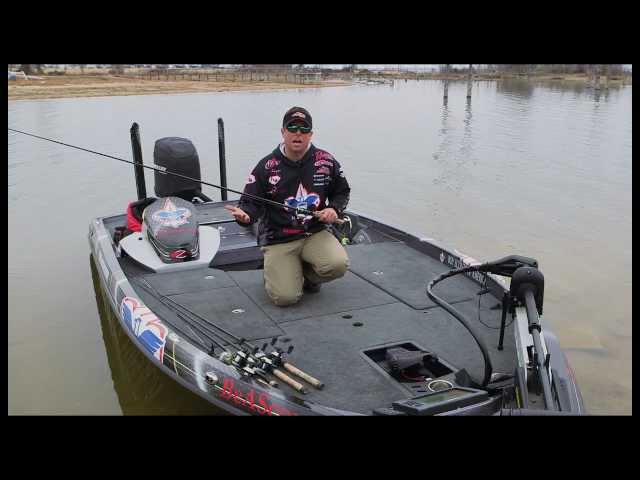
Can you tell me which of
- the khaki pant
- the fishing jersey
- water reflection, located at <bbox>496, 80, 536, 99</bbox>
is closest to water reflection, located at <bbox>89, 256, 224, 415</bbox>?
the khaki pant

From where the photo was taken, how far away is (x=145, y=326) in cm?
424

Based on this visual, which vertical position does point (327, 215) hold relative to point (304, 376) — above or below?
above

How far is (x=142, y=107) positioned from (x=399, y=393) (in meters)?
25.3

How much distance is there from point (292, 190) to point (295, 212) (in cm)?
17

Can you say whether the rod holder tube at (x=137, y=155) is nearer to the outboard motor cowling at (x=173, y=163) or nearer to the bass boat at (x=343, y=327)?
the outboard motor cowling at (x=173, y=163)

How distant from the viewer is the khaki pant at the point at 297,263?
4668 mm

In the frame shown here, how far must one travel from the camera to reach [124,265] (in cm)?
557

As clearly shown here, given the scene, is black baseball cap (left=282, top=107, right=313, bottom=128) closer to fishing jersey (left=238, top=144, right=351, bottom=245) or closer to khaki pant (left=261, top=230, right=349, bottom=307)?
fishing jersey (left=238, top=144, right=351, bottom=245)

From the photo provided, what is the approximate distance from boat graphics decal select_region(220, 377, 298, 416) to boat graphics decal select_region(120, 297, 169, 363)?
654mm

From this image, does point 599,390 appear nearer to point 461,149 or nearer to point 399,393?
point 399,393

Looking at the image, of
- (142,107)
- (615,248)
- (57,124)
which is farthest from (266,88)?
(615,248)

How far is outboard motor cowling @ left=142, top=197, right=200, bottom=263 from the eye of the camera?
546cm

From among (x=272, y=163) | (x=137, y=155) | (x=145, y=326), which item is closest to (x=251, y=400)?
(x=145, y=326)

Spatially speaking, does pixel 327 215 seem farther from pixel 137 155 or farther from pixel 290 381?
pixel 137 155
